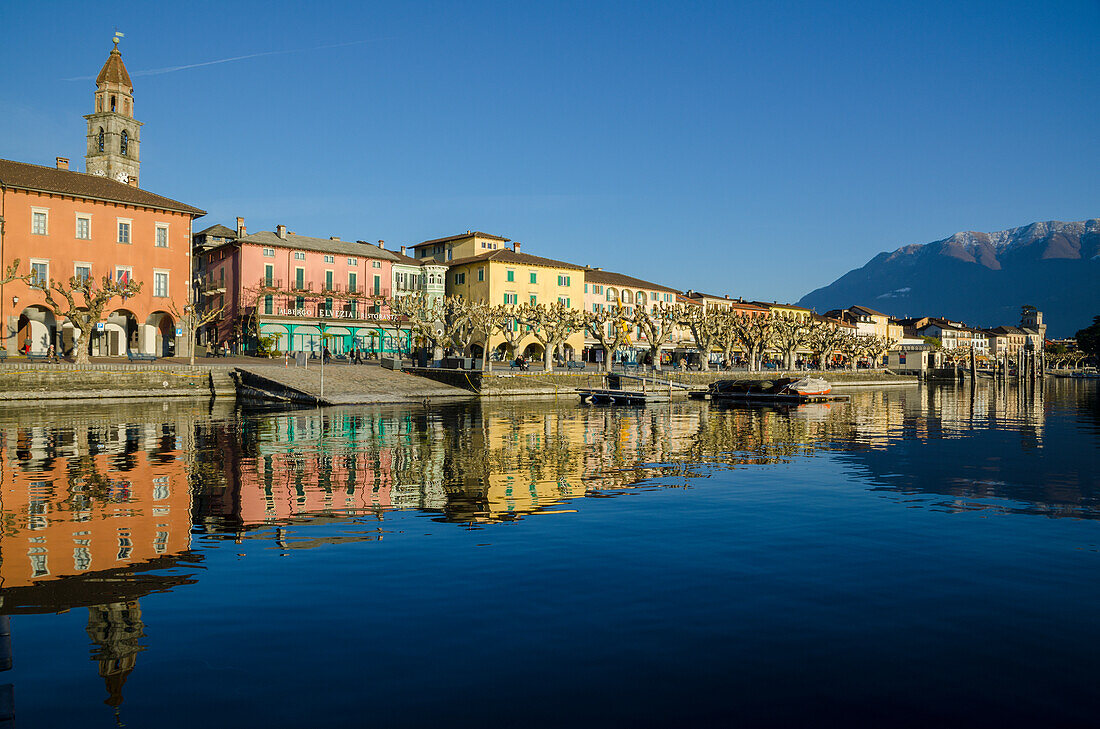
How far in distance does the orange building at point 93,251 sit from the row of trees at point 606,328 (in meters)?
19.7

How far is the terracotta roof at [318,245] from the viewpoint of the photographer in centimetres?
7625

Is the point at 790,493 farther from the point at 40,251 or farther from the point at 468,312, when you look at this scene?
Answer: the point at 40,251

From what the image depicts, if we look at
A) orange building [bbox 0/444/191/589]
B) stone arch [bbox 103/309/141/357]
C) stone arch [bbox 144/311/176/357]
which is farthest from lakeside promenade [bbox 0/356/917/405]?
orange building [bbox 0/444/191/589]

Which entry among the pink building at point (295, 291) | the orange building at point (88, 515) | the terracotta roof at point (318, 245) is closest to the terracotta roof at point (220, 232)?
the pink building at point (295, 291)

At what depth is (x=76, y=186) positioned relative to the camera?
56438 millimetres

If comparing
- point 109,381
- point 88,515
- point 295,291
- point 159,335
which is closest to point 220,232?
point 295,291

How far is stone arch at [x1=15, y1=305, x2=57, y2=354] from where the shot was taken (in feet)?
185

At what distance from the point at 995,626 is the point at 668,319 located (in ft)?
225

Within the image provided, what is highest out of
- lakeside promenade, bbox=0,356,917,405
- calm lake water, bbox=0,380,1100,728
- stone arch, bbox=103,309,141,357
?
stone arch, bbox=103,309,141,357

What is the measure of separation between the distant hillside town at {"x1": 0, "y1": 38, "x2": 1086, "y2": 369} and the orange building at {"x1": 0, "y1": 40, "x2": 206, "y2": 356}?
0.10 m

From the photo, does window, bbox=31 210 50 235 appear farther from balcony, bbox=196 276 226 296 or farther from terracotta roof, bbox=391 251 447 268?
terracotta roof, bbox=391 251 447 268

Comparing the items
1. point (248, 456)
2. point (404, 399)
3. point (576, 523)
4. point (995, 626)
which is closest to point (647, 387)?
point (404, 399)

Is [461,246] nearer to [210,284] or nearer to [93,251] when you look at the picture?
[210,284]

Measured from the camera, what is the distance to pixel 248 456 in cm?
2308
